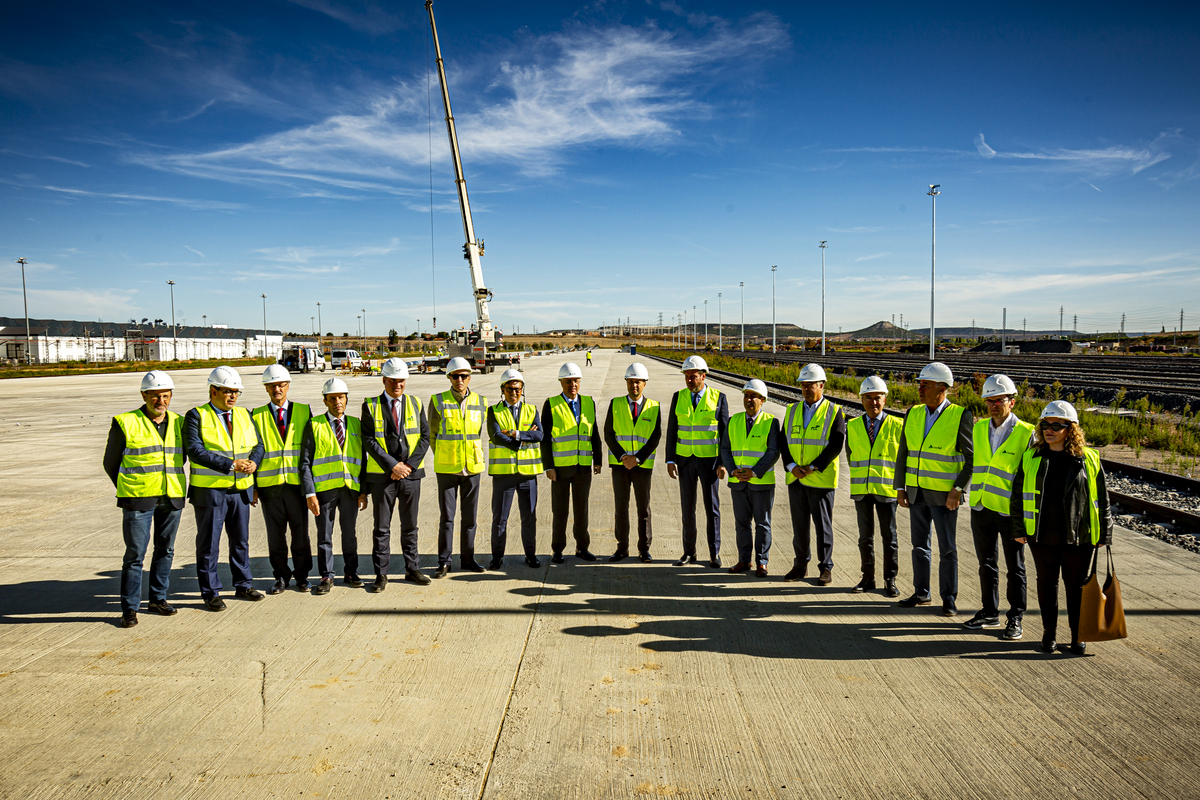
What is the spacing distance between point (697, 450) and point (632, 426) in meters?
0.69

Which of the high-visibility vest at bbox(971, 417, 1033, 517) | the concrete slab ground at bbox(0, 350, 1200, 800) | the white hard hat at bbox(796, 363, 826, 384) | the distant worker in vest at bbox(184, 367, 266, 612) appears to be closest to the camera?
the concrete slab ground at bbox(0, 350, 1200, 800)

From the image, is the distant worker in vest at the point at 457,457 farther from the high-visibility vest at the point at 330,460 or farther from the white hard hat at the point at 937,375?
the white hard hat at the point at 937,375

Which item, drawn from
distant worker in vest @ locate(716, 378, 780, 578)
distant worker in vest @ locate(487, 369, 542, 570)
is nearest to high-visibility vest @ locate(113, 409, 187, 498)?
distant worker in vest @ locate(487, 369, 542, 570)

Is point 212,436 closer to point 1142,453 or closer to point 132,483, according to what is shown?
point 132,483

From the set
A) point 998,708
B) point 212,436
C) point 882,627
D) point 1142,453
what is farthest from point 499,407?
point 1142,453

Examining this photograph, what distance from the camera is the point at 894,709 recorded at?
3924mm

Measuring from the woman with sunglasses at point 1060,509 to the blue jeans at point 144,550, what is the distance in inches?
252

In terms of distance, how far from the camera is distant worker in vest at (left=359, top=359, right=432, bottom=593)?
19.5 feet

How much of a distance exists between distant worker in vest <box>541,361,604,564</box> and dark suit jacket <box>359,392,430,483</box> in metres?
1.23

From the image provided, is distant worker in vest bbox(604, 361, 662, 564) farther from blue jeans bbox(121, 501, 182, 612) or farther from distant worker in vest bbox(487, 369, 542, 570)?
blue jeans bbox(121, 501, 182, 612)

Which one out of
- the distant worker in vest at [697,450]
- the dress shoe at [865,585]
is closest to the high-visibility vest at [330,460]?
the distant worker in vest at [697,450]

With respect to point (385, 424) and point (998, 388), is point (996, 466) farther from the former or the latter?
point (385, 424)

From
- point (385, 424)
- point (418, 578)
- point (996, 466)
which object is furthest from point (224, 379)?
point (996, 466)

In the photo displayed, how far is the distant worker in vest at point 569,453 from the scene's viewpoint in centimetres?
665
